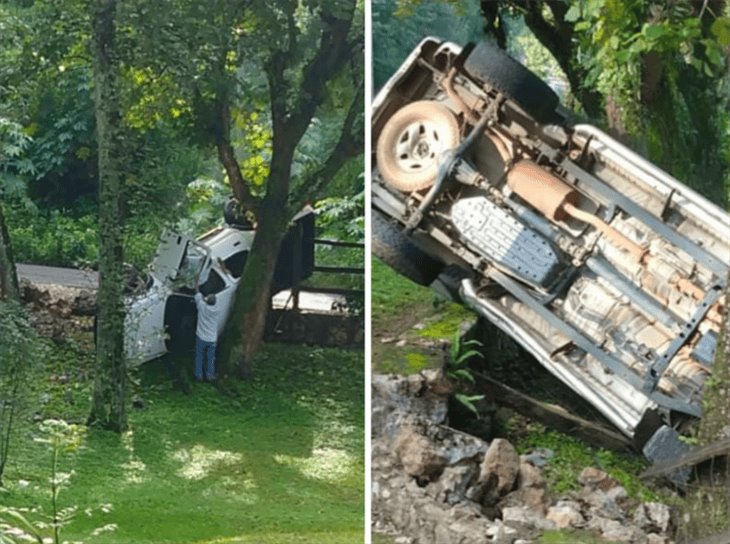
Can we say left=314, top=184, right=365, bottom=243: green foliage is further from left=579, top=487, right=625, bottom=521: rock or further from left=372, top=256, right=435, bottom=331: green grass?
left=579, top=487, right=625, bottom=521: rock

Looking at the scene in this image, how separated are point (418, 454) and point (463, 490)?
0.17 meters

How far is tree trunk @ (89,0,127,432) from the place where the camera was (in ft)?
13.3

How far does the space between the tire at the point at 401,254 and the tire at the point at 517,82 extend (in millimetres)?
527

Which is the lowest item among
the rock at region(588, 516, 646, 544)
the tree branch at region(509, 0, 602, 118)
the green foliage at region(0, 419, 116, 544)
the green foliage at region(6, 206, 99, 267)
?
the green foliage at region(0, 419, 116, 544)

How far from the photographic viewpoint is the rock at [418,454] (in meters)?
3.82

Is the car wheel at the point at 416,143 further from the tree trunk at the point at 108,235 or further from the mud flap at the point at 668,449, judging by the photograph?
the mud flap at the point at 668,449

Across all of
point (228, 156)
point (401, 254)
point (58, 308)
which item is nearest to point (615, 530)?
point (401, 254)

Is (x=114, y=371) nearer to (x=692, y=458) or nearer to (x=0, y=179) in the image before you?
(x=0, y=179)

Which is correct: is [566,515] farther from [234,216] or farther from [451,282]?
[234,216]

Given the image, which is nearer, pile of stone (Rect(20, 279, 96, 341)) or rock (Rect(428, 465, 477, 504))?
rock (Rect(428, 465, 477, 504))

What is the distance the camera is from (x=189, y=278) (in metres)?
4.08

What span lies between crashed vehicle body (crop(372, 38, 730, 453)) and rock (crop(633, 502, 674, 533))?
202 millimetres

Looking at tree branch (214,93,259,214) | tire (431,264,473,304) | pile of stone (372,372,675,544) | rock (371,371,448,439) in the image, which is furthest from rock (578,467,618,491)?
tree branch (214,93,259,214)

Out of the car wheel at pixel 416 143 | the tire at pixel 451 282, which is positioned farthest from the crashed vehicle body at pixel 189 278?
the tire at pixel 451 282
